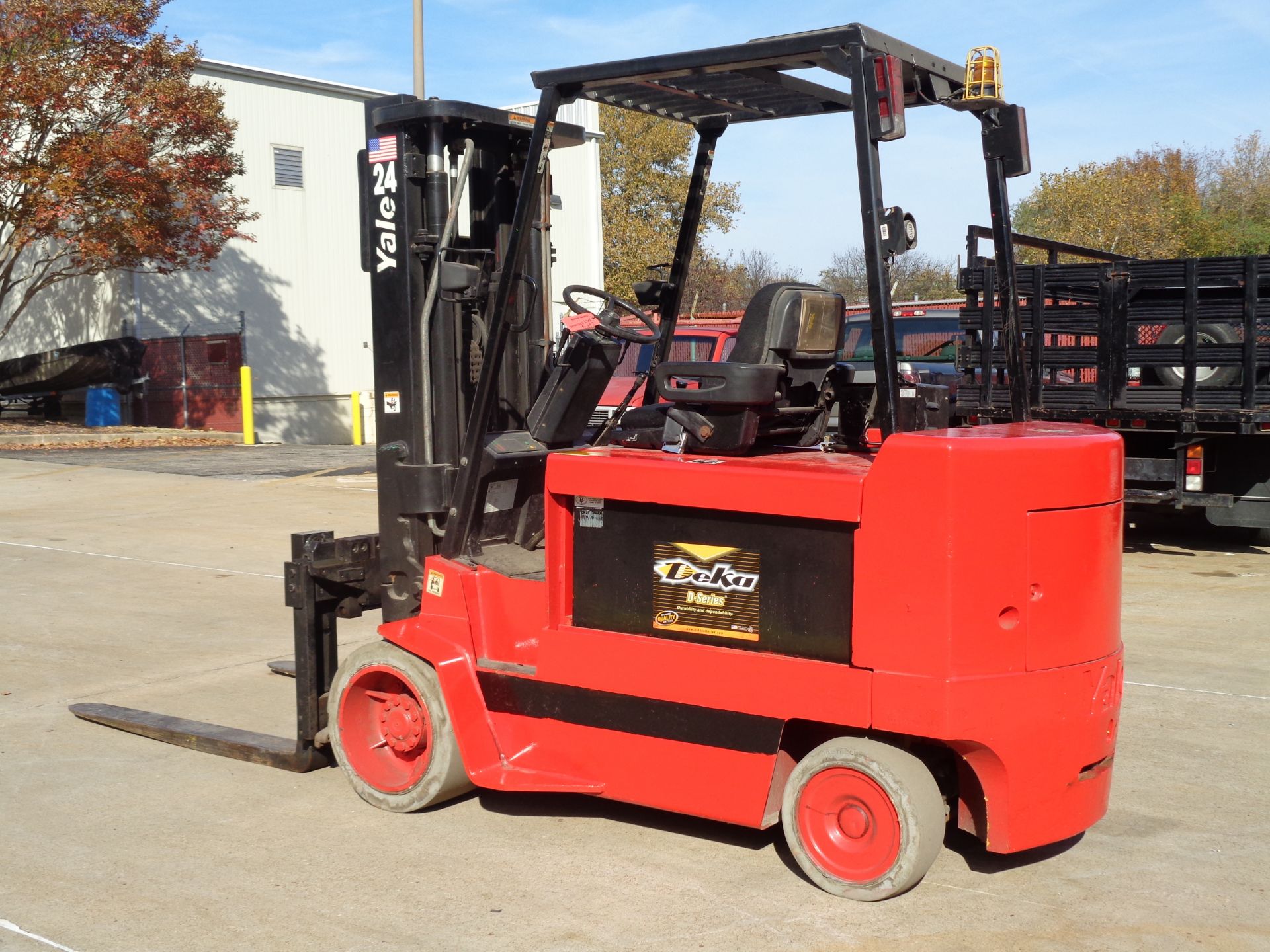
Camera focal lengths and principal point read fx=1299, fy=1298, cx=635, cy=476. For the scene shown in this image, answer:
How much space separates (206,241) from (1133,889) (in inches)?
946

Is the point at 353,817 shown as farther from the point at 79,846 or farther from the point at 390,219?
the point at 390,219

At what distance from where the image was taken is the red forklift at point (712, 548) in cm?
399

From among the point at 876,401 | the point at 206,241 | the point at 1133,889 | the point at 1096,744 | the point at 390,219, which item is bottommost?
the point at 1133,889

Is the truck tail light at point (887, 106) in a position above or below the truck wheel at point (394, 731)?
above

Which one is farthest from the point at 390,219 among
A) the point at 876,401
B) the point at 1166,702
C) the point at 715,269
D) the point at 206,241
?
the point at 715,269

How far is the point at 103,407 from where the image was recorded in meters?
27.5

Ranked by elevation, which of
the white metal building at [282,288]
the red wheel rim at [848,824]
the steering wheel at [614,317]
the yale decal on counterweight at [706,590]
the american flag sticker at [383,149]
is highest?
the white metal building at [282,288]

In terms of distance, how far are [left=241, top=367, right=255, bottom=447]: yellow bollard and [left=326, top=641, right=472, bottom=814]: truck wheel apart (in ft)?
71.8

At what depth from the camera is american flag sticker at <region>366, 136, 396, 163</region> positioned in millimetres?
5129

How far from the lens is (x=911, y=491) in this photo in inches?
155

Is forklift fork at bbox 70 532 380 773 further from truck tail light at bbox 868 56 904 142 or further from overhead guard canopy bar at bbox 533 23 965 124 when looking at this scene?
truck tail light at bbox 868 56 904 142

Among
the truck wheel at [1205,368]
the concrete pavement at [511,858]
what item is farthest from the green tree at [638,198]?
the concrete pavement at [511,858]

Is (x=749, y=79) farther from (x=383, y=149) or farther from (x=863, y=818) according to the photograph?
(x=863, y=818)

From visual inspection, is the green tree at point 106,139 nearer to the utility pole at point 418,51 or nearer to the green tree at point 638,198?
the utility pole at point 418,51
